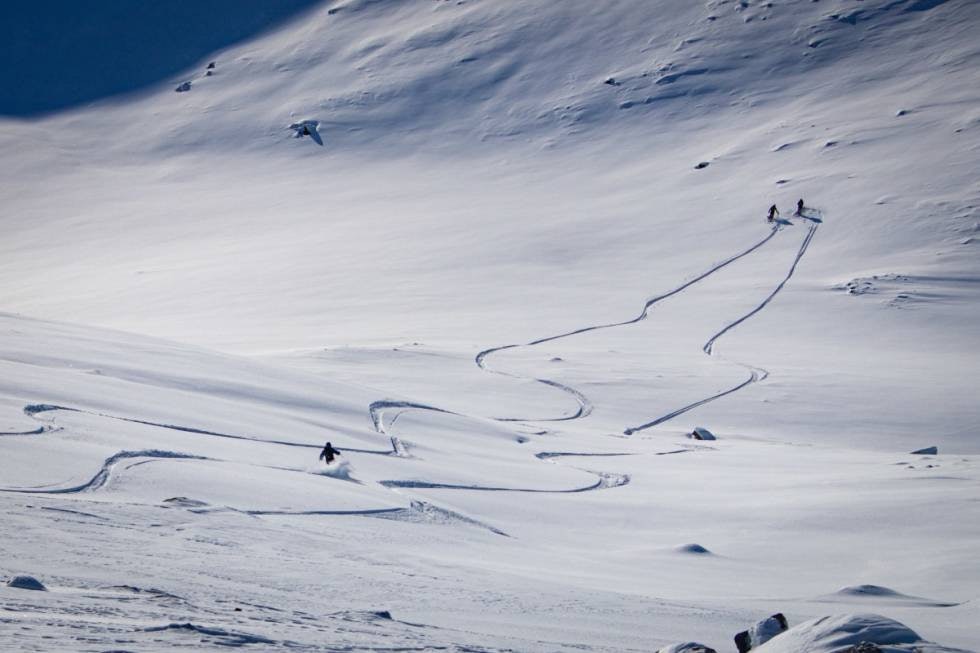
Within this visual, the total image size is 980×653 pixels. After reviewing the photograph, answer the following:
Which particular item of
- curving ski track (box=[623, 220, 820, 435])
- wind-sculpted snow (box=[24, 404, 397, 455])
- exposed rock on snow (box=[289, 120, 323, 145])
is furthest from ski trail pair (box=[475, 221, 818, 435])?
exposed rock on snow (box=[289, 120, 323, 145])

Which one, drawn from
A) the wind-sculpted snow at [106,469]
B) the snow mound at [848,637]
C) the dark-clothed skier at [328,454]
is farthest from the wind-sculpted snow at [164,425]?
the snow mound at [848,637]

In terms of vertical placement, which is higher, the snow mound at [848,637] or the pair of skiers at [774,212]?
the pair of skiers at [774,212]

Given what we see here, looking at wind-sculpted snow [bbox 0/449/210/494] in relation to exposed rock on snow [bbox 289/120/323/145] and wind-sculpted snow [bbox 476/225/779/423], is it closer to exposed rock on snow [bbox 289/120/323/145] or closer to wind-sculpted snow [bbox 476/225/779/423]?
wind-sculpted snow [bbox 476/225/779/423]

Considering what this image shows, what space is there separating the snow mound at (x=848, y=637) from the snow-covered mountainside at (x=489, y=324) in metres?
0.02

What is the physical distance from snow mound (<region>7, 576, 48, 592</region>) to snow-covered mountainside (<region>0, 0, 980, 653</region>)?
0.14ft

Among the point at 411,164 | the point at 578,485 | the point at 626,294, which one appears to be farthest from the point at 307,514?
the point at 411,164

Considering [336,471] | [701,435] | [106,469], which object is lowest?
[106,469]

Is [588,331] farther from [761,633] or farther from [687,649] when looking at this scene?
[687,649]

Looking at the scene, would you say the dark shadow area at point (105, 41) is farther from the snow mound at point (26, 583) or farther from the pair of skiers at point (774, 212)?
the snow mound at point (26, 583)

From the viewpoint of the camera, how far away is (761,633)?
680 cm

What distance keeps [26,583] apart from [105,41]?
81.7 m

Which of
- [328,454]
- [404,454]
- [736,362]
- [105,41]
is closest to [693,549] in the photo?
[328,454]

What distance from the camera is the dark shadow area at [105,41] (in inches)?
3091

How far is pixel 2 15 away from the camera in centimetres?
8356
